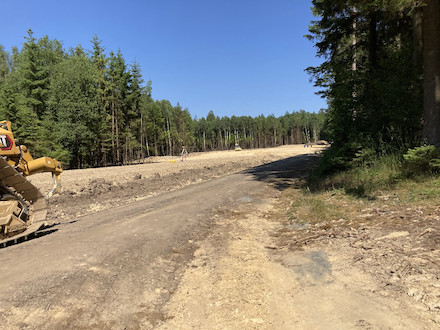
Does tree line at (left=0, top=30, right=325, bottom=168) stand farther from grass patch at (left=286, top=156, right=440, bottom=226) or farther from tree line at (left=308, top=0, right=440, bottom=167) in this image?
grass patch at (left=286, top=156, right=440, bottom=226)

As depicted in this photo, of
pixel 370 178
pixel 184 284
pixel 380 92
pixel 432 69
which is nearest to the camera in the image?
pixel 184 284

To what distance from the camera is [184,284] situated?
4199 millimetres

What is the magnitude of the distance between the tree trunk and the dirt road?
5.27 metres

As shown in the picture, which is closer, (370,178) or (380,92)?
(370,178)

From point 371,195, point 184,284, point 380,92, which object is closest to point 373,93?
point 380,92

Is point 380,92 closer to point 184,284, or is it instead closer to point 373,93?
point 373,93

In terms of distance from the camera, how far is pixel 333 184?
9547mm

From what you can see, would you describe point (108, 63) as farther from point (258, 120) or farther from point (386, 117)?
point (258, 120)

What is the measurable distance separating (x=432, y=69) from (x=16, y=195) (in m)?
11.5

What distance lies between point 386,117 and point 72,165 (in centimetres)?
4142

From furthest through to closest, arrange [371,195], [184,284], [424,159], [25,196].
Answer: [371,195], [25,196], [424,159], [184,284]

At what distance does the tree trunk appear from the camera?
743 centimetres

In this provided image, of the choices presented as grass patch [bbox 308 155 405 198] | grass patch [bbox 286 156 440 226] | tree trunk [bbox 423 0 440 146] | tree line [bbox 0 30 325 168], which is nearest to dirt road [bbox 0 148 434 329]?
grass patch [bbox 286 156 440 226]

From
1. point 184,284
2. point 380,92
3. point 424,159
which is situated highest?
point 380,92
